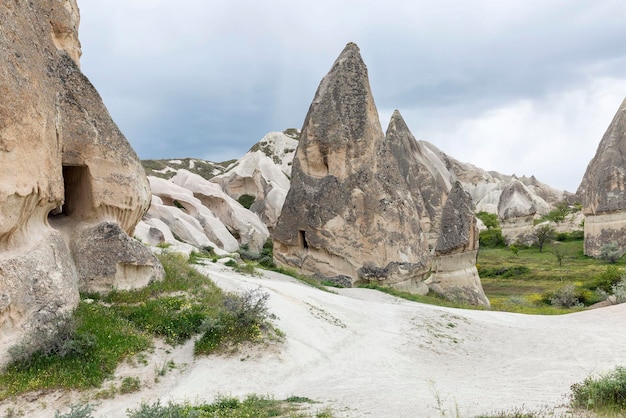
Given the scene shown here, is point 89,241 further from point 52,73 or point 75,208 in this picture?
point 52,73

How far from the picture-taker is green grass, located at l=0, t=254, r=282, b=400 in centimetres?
708

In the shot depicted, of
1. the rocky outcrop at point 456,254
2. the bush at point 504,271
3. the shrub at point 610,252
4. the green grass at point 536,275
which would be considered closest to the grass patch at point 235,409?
the green grass at point 536,275

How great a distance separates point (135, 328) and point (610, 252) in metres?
28.0

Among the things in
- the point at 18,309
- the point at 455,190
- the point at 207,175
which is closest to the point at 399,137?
the point at 455,190

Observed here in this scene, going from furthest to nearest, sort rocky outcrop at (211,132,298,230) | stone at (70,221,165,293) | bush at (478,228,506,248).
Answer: bush at (478,228,506,248) < rocky outcrop at (211,132,298,230) < stone at (70,221,165,293)

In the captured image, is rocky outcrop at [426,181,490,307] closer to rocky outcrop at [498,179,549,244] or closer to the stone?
the stone

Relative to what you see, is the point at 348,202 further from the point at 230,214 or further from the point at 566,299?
the point at 230,214

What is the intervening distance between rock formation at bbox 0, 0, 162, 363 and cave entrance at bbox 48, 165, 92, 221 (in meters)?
0.02

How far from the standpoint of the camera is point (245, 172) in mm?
41000

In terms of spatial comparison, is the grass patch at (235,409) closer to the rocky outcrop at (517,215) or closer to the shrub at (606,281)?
the shrub at (606,281)

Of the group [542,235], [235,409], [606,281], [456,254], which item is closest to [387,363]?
[235,409]

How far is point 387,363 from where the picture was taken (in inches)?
362

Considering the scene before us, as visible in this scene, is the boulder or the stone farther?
the boulder

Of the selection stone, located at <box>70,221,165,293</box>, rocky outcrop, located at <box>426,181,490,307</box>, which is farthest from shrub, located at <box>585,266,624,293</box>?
stone, located at <box>70,221,165,293</box>
